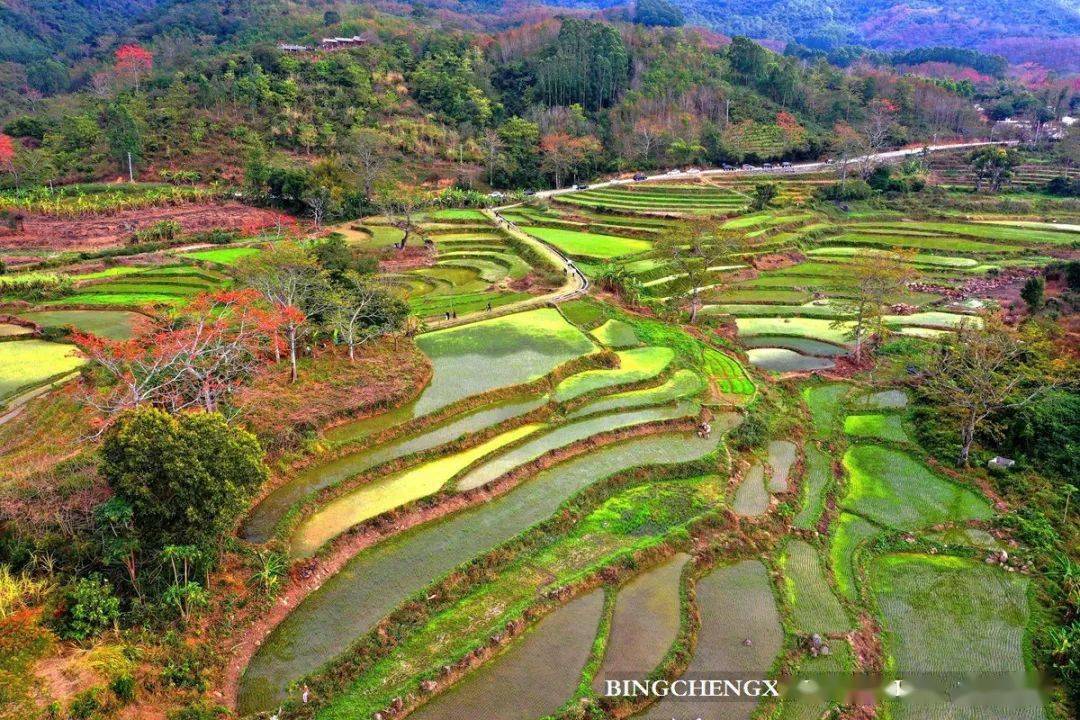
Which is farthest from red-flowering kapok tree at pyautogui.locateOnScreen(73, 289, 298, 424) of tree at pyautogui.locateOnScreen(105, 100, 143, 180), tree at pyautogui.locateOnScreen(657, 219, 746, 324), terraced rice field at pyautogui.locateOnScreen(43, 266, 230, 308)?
tree at pyautogui.locateOnScreen(105, 100, 143, 180)

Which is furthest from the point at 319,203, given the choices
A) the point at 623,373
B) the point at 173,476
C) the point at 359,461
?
the point at 173,476

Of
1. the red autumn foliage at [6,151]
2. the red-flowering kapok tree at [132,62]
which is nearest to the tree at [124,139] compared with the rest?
the red autumn foliage at [6,151]

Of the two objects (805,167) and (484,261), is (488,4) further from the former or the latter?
(484,261)

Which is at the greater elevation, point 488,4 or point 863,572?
point 488,4

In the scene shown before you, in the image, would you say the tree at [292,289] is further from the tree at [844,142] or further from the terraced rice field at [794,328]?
the tree at [844,142]

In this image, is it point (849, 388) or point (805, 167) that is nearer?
point (849, 388)

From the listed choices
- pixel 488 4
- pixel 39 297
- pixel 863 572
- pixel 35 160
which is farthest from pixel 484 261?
pixel 488 4

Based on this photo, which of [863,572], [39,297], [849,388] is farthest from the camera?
[39,297]
